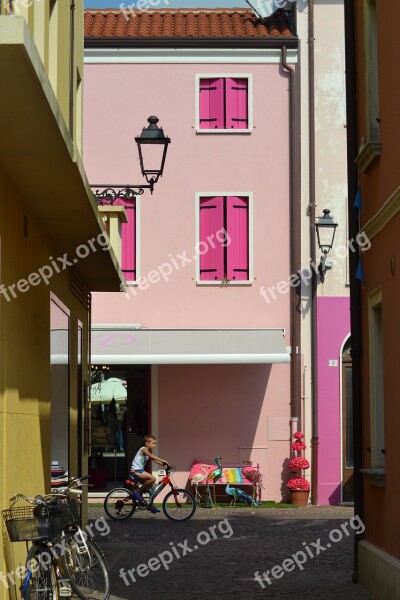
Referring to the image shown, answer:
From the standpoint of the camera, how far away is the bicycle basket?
28.8 feet

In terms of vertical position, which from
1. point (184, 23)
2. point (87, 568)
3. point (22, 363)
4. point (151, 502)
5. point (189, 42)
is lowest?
point (151, 502)

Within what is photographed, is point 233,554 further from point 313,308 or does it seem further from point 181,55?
point 181,55

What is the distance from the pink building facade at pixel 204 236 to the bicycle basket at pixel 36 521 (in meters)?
14.6

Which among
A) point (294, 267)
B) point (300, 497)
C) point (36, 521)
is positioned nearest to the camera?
point (36, 521)

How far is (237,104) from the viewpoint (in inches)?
990

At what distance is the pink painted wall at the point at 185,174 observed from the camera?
2473 cm

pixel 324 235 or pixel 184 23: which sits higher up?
pixel 184 23

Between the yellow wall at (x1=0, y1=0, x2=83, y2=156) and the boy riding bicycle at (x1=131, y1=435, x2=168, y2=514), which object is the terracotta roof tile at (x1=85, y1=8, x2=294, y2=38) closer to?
the boy riding bicycle at (x1=131, y1=435, x2=168, y2=514)

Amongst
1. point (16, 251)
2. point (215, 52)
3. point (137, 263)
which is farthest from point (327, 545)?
point (215, 52)

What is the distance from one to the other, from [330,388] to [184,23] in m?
8.18

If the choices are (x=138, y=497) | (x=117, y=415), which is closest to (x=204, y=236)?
(x=117, y=415)

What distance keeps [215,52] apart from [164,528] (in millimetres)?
10360

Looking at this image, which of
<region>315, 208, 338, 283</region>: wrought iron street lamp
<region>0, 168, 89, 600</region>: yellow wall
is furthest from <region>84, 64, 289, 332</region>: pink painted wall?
<region>0, 168, 89, 600</region>: yellow wall

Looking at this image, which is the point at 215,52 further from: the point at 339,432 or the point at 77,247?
the point at 77,247
